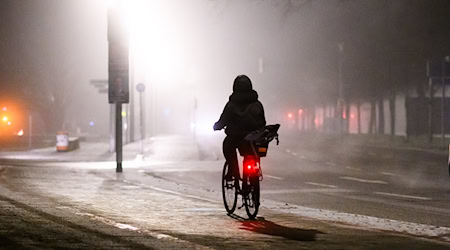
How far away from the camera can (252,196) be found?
1189 centimetres

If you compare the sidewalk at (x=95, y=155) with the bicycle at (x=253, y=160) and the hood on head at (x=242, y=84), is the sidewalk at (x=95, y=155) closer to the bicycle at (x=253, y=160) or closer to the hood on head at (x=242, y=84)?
the hood on head at (x=242, y=84)

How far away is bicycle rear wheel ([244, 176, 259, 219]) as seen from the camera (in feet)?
38.8

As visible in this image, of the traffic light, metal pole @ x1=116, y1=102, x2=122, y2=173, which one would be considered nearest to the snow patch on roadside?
the traffic light

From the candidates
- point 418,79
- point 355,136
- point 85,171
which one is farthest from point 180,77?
point 85,171

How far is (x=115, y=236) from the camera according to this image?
928 centimetres

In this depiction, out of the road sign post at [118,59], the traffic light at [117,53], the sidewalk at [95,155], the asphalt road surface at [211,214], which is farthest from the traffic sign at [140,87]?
the asphalt road surface at [211,214]

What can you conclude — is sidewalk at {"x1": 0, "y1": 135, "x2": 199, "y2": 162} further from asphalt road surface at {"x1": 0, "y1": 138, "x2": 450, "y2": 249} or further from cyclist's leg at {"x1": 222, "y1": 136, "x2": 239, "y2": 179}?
cyclist's leg at {"x1": 222, "y1": 136, "x2": 239, "y2": 179}

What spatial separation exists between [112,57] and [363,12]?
3050 cm

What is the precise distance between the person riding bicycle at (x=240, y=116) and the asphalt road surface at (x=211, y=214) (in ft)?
3.42

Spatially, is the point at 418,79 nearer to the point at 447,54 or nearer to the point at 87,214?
the point at 447,54

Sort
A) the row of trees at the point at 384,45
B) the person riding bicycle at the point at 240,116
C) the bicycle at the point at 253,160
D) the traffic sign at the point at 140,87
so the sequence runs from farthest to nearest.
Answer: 1. the traffic sign at the point at 140,87
2. the row of trees at the point at 384,45
3. the person riding bicycle at the point at 240,116
4. the bicycle at the point at 253,160

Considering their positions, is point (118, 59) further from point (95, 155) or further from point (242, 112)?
point (95, 155)

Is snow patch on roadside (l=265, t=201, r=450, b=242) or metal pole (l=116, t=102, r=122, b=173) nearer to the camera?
snow patch on roadside (l=265, t=201, r=450, b=242)

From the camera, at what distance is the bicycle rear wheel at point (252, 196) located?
11.8 m
